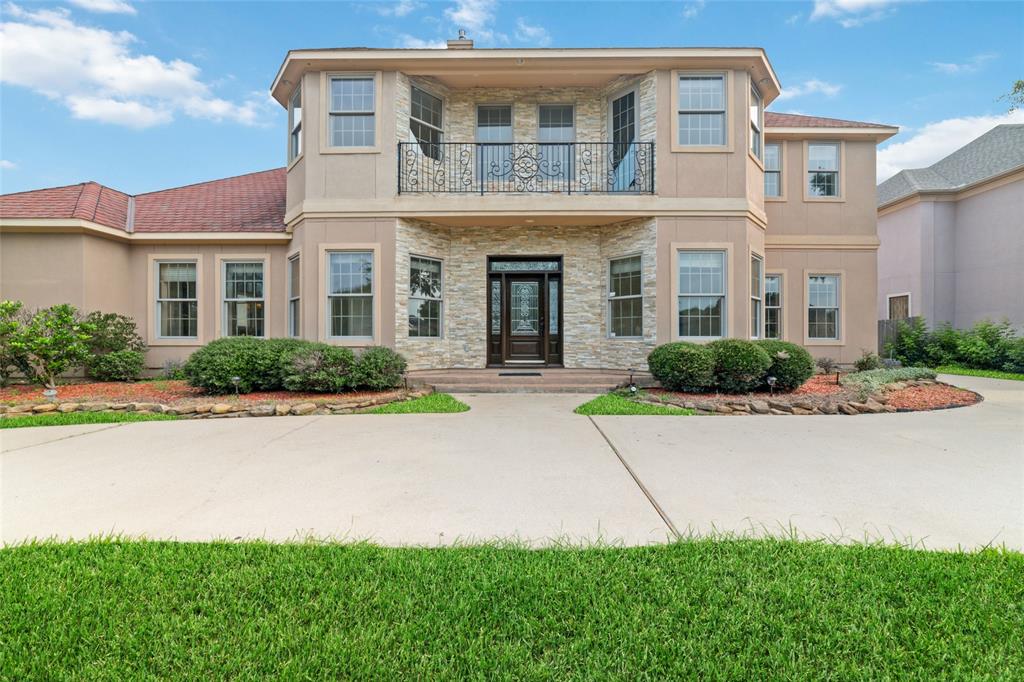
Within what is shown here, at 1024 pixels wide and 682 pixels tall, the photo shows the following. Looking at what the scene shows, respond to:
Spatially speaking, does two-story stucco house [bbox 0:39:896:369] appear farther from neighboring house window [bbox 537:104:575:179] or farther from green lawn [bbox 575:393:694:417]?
green lawn [bbox 575:393:694:417]

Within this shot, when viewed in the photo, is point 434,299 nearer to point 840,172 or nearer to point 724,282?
point 724,282

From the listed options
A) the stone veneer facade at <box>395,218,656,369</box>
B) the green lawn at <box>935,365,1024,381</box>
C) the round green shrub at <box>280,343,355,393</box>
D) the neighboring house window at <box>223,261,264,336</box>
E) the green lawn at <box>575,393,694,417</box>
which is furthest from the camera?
the green lawn at <box>935,365,1024,381</box>

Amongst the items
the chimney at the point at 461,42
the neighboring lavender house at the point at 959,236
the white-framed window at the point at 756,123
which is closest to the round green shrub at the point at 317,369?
the chimney at the point at 461,42

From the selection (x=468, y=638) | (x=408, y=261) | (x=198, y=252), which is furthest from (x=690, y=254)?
(x=198, y=252)

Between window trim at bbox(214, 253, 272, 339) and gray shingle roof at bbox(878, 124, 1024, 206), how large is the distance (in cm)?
2144

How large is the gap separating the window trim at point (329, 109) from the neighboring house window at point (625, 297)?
5.93 metres

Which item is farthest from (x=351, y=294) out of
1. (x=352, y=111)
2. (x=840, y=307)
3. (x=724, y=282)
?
(x=840, y=307)

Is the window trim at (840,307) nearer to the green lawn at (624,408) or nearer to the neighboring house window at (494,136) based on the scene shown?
the green lawn at (624,408)

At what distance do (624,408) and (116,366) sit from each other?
11038 mm

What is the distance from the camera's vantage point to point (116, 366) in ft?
34.0

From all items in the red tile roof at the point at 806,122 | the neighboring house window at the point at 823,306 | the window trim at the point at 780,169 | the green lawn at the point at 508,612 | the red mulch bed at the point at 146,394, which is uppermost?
the red tile roof at the point at 806,122

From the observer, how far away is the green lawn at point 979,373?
12412 mm

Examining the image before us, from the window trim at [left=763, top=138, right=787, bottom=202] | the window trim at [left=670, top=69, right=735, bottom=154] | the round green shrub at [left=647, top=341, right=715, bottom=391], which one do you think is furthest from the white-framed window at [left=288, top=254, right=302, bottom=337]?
the window trim at [left=763, top=138, right=787, bottom=202]

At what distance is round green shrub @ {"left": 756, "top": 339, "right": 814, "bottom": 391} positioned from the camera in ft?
28.7
